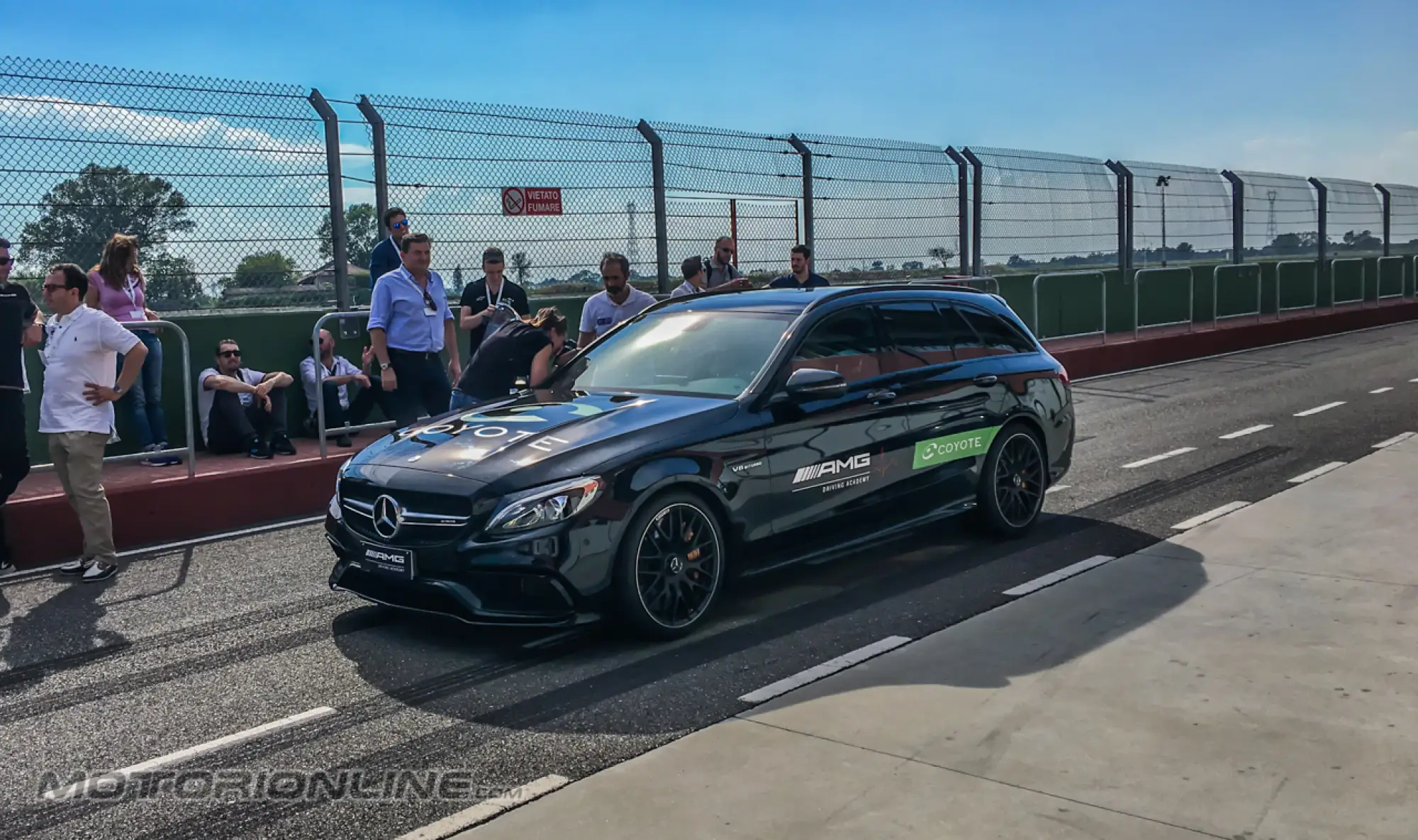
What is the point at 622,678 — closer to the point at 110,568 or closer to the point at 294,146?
the point at 110,568

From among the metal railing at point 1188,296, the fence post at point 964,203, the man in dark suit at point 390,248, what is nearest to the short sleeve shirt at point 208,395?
the man in dark suit at point 390,248

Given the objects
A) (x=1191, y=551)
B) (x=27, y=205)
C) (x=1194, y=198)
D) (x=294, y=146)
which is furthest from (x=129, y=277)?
(x=1194, y=198)

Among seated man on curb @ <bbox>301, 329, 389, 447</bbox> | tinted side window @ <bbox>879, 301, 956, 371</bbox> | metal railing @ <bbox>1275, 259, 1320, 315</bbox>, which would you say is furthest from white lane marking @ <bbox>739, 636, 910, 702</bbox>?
metal railing @ <bbox>1275, 259, 1320, 315</bbox>

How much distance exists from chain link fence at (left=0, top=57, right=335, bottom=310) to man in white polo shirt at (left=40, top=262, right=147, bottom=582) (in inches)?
87.6

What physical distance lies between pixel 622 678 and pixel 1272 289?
74.1 ft

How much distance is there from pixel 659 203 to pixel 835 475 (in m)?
7.36

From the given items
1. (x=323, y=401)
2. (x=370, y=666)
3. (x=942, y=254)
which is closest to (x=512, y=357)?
(x=323, y=401)

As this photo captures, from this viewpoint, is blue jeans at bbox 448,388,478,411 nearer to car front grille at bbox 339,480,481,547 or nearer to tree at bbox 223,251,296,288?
car front grille at bbox 339,480,481,547

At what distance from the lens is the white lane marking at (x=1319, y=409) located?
42.3 feet

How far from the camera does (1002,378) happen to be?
7559 millimetres

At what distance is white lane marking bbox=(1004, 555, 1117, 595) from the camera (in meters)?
6.36

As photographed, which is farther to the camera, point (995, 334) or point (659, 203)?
point (659, 203)

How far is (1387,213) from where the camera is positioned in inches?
1261

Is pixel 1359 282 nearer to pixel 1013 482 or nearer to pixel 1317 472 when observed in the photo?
pixel 1317 472
